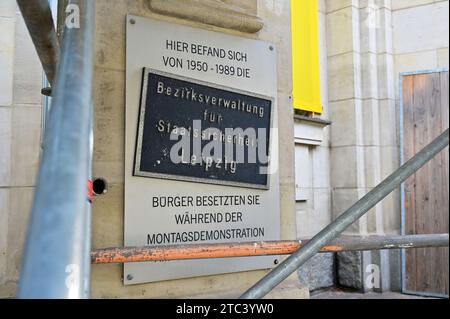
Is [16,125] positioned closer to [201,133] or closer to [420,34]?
[201,133]

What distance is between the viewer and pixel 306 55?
604 centimetres

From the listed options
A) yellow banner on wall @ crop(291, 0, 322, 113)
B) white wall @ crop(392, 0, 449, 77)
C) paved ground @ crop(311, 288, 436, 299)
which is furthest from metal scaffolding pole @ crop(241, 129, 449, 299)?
white wall @ crop(392, 0, 449, 77)

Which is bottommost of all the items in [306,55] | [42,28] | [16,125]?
[16,125]

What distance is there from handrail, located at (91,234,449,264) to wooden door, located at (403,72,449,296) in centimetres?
361

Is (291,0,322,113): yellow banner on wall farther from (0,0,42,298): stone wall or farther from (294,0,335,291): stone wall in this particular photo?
(0,0,42,298): stone wall

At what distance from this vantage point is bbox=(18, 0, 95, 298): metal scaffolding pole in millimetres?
776

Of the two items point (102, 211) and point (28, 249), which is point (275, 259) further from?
point (28, 249)

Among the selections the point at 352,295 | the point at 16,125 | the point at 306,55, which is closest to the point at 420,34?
the point at 306,55

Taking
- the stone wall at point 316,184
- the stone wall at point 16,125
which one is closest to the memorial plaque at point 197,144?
the stone wall at point 16,125

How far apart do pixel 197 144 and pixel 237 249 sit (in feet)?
2.14

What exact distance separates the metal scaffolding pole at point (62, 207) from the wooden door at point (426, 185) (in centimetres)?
533

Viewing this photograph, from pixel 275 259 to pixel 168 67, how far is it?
4.21 ft

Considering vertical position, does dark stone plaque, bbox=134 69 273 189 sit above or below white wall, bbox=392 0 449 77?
below

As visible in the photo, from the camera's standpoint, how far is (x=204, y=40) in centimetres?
259
